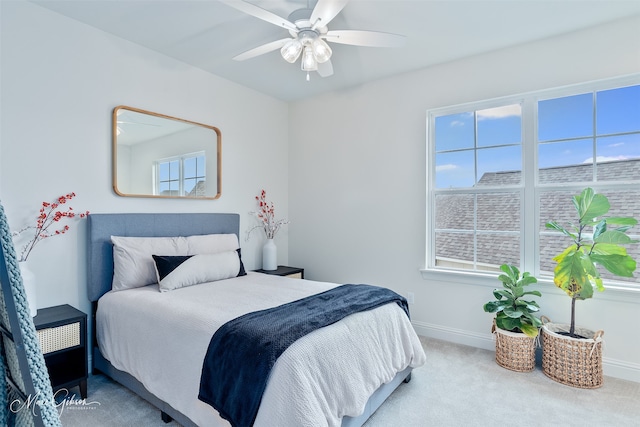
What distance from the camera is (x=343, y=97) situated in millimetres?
3908

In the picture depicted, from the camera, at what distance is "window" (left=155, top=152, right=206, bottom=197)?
311cm

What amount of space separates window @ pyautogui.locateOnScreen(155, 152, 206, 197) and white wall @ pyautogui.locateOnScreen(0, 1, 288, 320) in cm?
11

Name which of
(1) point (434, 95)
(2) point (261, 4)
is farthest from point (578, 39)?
(2) point (261, 4)

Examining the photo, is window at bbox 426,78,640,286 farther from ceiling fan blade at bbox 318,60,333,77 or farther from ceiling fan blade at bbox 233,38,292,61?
ceiling fan blade at bbox 233,38,292,61

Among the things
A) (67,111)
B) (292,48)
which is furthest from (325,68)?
(67,111)

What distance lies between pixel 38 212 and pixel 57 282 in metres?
0.52

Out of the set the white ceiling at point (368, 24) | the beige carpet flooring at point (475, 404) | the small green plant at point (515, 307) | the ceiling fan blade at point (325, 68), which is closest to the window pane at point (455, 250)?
the small green plant at point (515, 307)

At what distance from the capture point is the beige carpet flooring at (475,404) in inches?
78.8

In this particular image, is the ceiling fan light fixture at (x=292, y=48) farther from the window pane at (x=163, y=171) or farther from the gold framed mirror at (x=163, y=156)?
the window pane at (x=163, y=171)

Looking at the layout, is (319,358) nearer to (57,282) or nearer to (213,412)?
(213,412)

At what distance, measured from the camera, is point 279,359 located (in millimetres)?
1486

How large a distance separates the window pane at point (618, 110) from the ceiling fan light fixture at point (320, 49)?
2204 mm

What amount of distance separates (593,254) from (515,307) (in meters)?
0.67

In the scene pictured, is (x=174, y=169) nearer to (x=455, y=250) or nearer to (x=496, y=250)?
(x=455, y=250)
